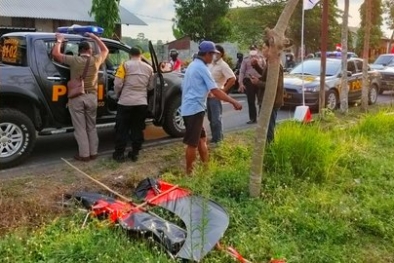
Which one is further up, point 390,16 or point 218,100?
point 390,16

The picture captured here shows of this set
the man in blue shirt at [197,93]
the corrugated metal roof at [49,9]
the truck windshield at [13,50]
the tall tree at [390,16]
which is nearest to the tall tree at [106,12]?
the corrugated metal roof at [49,9]

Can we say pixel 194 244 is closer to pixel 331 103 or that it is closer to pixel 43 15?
pixel 331 103

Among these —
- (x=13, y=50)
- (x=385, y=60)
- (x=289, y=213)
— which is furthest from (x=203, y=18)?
(x=289, y=213)

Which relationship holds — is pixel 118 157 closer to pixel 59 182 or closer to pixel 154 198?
pixel 59 182

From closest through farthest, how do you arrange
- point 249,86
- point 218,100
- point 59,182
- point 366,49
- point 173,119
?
point 59,182 → point 218,100 → point 173,119 → point 249,86 → point 366,49

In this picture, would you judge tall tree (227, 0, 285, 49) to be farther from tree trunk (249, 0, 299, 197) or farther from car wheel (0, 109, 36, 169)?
tree trunk (249, 0, 299, 197)

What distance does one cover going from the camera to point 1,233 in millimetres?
3988

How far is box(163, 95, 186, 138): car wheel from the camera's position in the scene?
799 centimetres

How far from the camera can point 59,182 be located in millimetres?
5625

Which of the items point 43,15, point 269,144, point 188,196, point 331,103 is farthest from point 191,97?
point 43,15

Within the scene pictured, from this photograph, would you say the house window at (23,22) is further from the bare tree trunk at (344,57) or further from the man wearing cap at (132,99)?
the man wearing cap at (132,99)

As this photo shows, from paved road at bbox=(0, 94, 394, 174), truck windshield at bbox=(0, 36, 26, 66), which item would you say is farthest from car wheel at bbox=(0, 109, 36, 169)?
truck windshield at bbox=(0, 36, 26, 66)

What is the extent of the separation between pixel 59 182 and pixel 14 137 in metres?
1.17

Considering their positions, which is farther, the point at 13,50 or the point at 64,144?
the point at 64,144
